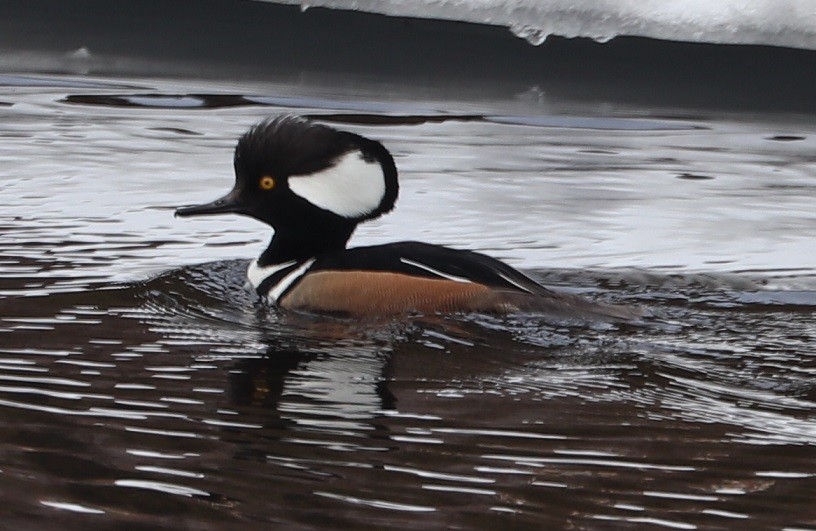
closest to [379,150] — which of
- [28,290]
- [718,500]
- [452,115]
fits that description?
[28,290]

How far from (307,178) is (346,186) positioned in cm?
14

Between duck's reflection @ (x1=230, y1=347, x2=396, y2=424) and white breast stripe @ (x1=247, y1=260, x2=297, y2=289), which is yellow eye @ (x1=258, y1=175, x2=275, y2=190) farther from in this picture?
duck's reflection @ (x1=230, y1=347, x2=396, y2=424)

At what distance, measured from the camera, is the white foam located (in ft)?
27.0

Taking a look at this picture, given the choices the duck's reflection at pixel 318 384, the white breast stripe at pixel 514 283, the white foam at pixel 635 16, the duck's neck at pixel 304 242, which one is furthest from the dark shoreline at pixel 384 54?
the duck's reflection at pixel 318 384

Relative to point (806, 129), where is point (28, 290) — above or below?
below

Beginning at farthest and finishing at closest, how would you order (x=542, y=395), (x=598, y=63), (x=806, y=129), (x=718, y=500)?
(x=598, y=63) < (x=806, y=129) < (x=542, y=395) < (x=718, y=500)

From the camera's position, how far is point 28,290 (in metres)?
4.65

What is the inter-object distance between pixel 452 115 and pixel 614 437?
4.91 metres

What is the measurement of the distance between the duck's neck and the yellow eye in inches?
6.3

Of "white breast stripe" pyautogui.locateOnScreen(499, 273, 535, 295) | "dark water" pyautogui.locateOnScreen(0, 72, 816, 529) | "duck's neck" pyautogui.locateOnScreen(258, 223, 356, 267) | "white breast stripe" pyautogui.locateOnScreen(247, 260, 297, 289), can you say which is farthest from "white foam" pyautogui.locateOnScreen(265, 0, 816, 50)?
"white breast stripe" pyautogui.locateOnScreen(499, 273, 535, 295)

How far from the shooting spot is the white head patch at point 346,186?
197 inches

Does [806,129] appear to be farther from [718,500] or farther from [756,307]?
[718,500]

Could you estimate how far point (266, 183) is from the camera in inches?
203

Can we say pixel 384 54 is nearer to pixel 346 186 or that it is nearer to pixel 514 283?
pixel 346 186
